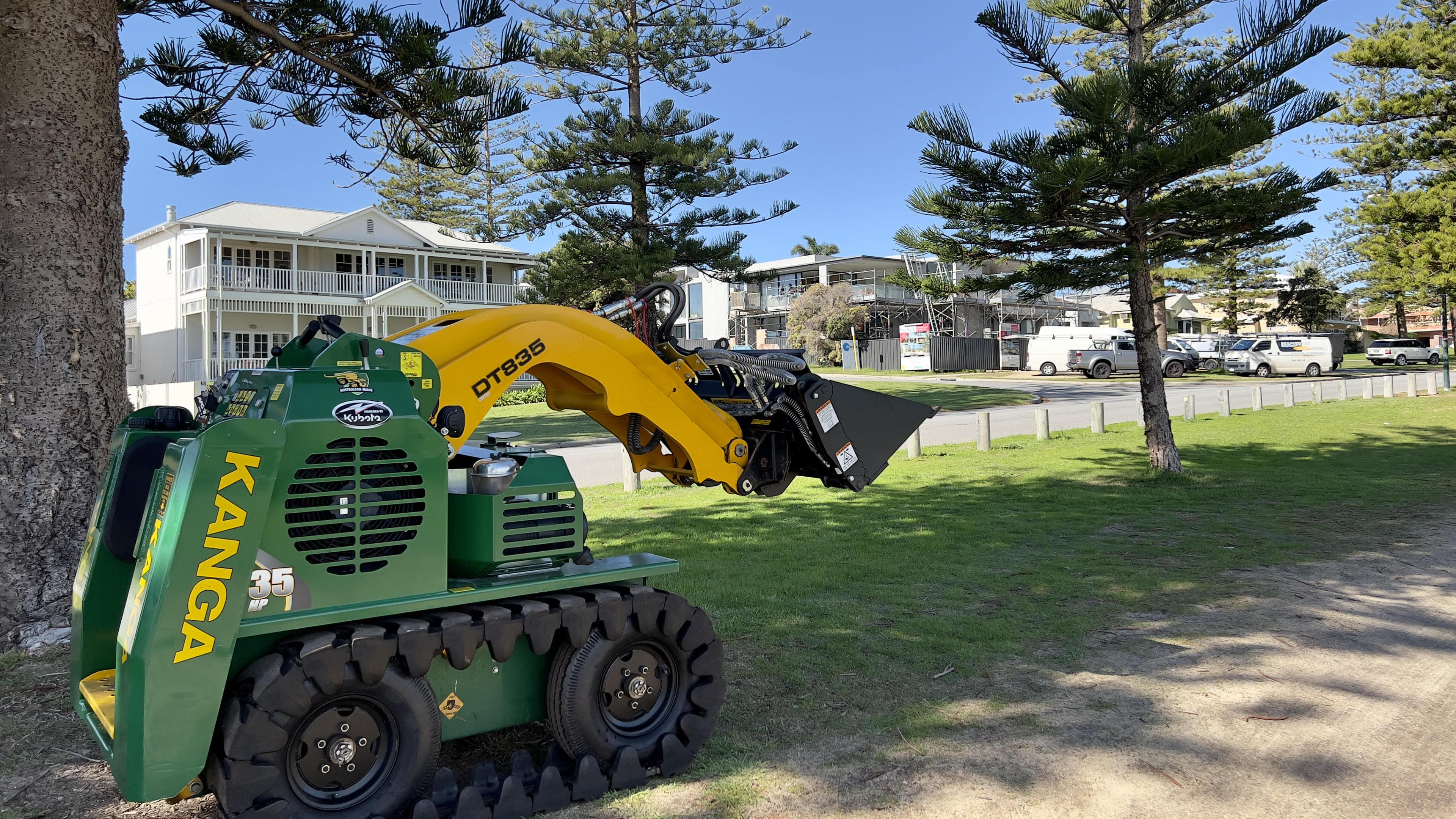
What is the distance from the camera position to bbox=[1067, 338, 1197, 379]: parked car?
38969 mm

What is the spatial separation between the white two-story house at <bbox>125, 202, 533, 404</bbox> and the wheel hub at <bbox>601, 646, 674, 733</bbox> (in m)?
30.9

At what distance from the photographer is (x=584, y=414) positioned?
19656mm

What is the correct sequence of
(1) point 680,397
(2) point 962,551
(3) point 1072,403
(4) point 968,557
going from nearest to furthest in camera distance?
(1) point 680,397, (4) point 968,557, (2) point 962,551, (3) point 1072,403

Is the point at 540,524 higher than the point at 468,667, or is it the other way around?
the point at 540,524

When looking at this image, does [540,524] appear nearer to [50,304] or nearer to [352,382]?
[352,382]

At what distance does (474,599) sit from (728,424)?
1.72 m

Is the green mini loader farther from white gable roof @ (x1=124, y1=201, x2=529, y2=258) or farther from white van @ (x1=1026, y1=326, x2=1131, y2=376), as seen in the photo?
white van @ (x1=1026, y1=326, x2=1131, y2=376)

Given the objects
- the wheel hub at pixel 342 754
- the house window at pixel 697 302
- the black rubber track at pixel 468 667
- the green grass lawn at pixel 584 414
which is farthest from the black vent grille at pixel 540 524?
the house window at pixel 697 302

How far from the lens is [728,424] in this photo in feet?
16.0

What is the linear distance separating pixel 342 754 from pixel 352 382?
1306 mm

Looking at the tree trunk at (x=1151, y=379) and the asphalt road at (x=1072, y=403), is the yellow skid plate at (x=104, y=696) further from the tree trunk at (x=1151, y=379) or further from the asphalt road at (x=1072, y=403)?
the tree trunk at (x=1151, y=379)

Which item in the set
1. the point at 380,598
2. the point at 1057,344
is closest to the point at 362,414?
the point at 380,598

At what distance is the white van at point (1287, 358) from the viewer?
131ft

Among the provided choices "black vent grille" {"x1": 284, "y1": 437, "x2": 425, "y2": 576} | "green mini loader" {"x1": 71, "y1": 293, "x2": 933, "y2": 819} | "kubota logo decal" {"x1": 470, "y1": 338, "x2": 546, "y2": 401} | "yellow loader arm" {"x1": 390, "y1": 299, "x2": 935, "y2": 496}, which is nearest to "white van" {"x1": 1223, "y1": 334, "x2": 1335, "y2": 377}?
"yellow loader arm" {"x1": 390, "y1": 299, "x2": 935, "y2": 496}
